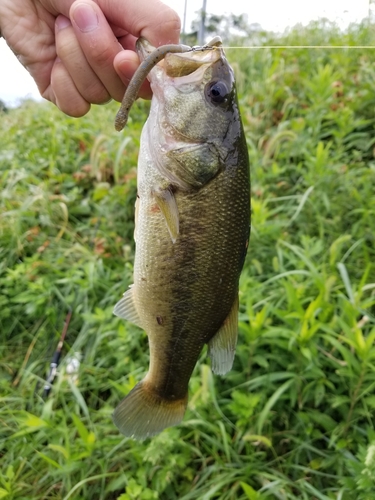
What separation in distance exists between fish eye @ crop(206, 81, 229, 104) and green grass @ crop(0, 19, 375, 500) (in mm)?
1115

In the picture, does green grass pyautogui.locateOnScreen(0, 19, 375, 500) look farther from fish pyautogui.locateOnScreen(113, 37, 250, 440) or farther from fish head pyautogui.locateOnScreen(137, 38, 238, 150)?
fish head pyautogui.locateOnScreen(137, 38, 238, 150)

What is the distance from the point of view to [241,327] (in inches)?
84.4

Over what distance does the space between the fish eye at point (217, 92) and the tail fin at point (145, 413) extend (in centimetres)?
111

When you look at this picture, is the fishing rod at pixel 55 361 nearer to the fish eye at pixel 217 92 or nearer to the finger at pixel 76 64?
the finger at pixel 76 64

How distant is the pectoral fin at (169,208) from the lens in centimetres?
136

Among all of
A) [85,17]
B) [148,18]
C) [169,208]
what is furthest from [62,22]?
[169,208]

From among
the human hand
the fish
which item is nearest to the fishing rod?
the fish

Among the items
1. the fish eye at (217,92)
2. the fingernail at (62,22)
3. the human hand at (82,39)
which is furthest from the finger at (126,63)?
the fingernail at (62,22)

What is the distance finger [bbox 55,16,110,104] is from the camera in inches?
64.2

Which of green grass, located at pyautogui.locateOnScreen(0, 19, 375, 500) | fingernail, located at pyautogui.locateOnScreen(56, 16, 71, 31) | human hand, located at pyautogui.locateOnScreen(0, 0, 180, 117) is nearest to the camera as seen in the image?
human hand, located at pyautogui.locateOnScreen(0, 0, 180, 117)

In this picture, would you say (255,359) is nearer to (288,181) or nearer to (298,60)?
(288,181)

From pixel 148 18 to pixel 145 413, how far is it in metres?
1.48

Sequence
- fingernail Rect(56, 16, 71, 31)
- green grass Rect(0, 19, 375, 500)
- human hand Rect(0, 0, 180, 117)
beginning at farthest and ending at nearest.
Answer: green grass Rect(0, 19, 375, 500), fingernail Rect(56, 16, 71, 31), human hand Rect(0, 0, 180, 117)

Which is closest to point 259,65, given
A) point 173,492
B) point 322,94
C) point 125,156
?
point 322,94
